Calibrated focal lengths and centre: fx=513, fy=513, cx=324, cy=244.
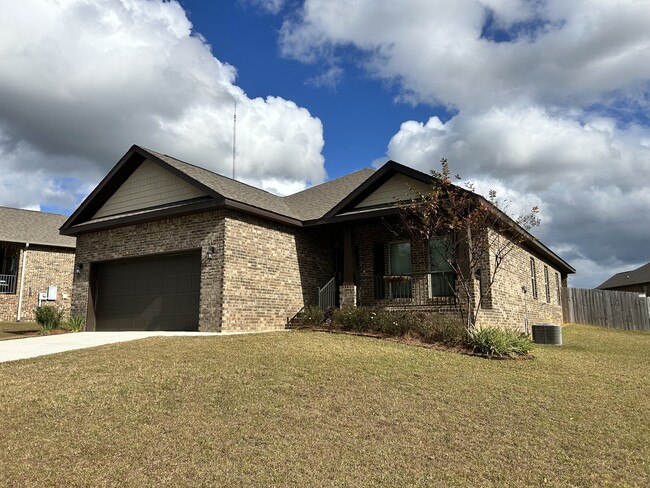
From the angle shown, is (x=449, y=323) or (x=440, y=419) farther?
(x=449, y=323)

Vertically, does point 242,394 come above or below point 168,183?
below

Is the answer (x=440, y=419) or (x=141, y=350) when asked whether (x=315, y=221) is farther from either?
(x=440, y=419)

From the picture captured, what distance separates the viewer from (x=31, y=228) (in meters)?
26.9

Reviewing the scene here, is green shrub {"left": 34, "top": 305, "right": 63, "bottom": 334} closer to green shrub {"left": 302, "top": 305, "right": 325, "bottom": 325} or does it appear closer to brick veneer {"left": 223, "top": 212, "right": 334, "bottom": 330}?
brick veneer {"left": 223, "top": 212, "right": 334, "bottom": 330}

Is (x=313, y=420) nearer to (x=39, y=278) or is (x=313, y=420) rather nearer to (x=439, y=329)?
(x=439, y=329)

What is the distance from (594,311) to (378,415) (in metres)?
23.3

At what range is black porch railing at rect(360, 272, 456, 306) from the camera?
14776 mm

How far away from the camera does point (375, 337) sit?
42.3 feet

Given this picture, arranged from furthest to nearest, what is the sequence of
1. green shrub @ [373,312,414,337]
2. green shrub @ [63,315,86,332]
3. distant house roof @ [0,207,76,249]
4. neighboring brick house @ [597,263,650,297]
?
neighboring brick house @ [597,263,650,297] < distant house roof @ [0,207,76,249] < green shrub @ [63,315,86,332] < green shrub @ [373,312,414,337]

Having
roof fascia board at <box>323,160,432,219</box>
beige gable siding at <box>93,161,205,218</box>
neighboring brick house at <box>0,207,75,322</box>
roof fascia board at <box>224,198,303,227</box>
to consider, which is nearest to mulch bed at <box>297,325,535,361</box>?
roof fascia board at <box>224,198,303,227</box>

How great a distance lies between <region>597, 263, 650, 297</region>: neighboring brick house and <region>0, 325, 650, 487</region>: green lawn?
38729mm

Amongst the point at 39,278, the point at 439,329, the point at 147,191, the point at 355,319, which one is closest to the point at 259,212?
the point at 355,319

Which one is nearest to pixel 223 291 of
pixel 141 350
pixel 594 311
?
pixel 141 350

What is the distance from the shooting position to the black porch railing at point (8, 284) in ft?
82.7
